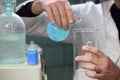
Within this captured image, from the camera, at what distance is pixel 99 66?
89 cm

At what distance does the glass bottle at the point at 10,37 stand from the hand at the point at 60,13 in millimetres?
122

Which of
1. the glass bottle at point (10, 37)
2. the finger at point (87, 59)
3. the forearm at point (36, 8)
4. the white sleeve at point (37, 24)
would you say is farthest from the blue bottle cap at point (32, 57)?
the white sleeve at point (37, 24)

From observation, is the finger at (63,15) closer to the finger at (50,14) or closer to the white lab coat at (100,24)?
the finger at (50,14)

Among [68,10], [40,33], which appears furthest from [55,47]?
[68,10]

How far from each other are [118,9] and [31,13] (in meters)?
0.50

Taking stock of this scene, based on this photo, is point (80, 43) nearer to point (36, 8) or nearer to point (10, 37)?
point (36, 8)

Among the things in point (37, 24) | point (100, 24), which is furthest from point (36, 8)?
point (100, 24)

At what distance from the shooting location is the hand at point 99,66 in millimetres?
840

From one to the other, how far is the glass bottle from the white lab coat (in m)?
0.39

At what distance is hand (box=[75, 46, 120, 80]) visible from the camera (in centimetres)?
84

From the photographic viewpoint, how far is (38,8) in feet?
3.62

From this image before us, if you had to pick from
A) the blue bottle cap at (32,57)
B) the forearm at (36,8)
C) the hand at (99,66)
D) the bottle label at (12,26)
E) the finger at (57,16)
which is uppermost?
the forearm at (36,8)

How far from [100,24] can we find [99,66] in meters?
0.48

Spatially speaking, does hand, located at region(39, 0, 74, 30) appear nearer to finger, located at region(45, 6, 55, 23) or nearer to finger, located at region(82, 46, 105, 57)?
finger, located at region(45, 6, 55, 23)
